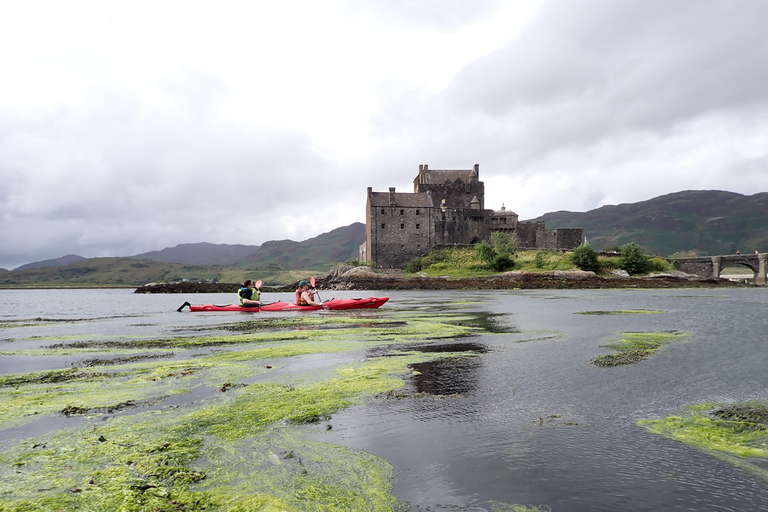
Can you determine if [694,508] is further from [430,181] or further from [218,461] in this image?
[430,181]

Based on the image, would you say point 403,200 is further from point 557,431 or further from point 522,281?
point 557,431

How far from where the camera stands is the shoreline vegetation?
6844cm

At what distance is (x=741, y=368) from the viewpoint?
471 inches

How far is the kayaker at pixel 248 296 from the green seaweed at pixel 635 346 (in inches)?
976

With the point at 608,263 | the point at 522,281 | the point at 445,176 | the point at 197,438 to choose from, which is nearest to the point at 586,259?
the point at 608,263

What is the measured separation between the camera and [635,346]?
1533 cm

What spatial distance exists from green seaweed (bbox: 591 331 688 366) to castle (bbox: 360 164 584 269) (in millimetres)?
68205

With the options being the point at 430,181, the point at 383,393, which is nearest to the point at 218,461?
the point at 383,393

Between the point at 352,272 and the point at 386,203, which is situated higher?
the point at 386,203

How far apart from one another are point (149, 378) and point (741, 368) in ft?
49.5

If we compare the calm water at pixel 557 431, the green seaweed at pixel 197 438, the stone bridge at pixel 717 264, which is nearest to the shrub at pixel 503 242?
the stone bridge at pixel 717 264

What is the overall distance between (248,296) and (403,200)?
5673 centimetres

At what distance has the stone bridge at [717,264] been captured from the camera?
306ft

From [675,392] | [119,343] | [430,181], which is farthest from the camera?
[430,181]
